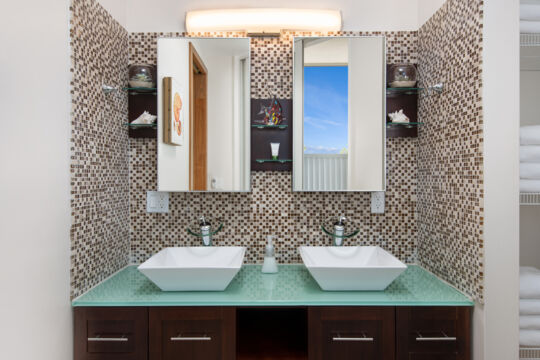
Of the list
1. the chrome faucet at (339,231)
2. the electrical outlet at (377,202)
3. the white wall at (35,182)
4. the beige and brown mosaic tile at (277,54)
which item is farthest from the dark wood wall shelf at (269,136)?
the white wall at (35,182)

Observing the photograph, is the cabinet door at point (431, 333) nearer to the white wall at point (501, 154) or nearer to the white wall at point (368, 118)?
the white wall at point (501, 154)

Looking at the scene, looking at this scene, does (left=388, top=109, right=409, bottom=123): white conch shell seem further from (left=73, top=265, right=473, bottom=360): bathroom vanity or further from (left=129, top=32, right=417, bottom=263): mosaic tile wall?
(left=73, top=265, right=473, bottom=360): bathroom vanity

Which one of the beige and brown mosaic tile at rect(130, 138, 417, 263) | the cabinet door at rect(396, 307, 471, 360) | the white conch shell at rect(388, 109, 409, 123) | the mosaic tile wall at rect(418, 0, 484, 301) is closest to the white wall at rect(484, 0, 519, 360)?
the mosaic tile wall at rect(418, 0, 484, 301)

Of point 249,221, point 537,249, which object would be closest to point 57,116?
point 249,221

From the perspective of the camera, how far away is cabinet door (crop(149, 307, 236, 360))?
1.57m

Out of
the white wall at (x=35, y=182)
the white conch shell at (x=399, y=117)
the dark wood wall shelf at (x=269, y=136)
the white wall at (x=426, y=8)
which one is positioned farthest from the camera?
the dark wood wall shelf at (x=269, y=136)

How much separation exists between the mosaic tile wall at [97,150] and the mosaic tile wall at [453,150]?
5.78 ft

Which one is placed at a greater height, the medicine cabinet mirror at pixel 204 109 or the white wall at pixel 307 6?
the white wall at pixel 307 6

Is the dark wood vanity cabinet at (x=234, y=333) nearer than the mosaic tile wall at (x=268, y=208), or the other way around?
the dark wood vanity cabinet at (x=234, y=333)

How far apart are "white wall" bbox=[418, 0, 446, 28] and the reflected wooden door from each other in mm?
1332

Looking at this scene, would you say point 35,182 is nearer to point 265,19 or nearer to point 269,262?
point 269,262

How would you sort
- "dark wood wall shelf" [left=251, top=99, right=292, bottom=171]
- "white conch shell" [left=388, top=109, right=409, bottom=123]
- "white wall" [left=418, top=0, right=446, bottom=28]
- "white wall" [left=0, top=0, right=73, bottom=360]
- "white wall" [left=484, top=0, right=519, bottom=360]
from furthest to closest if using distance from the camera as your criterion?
"dark wood wall shelf" [left=251, top=99, right=292, bottom=171], "white conch shell" [left=388, top=109, right=409, bottom=123], "white wall" [left=418, top=0, right=446, bottom=28], "white wall" [left=484, top=0, right=519, bottom=360], "white wall" [left=0, top=0, right=73, bottom=360]

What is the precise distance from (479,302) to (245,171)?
1.33 m

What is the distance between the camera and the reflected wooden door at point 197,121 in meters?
2.10
